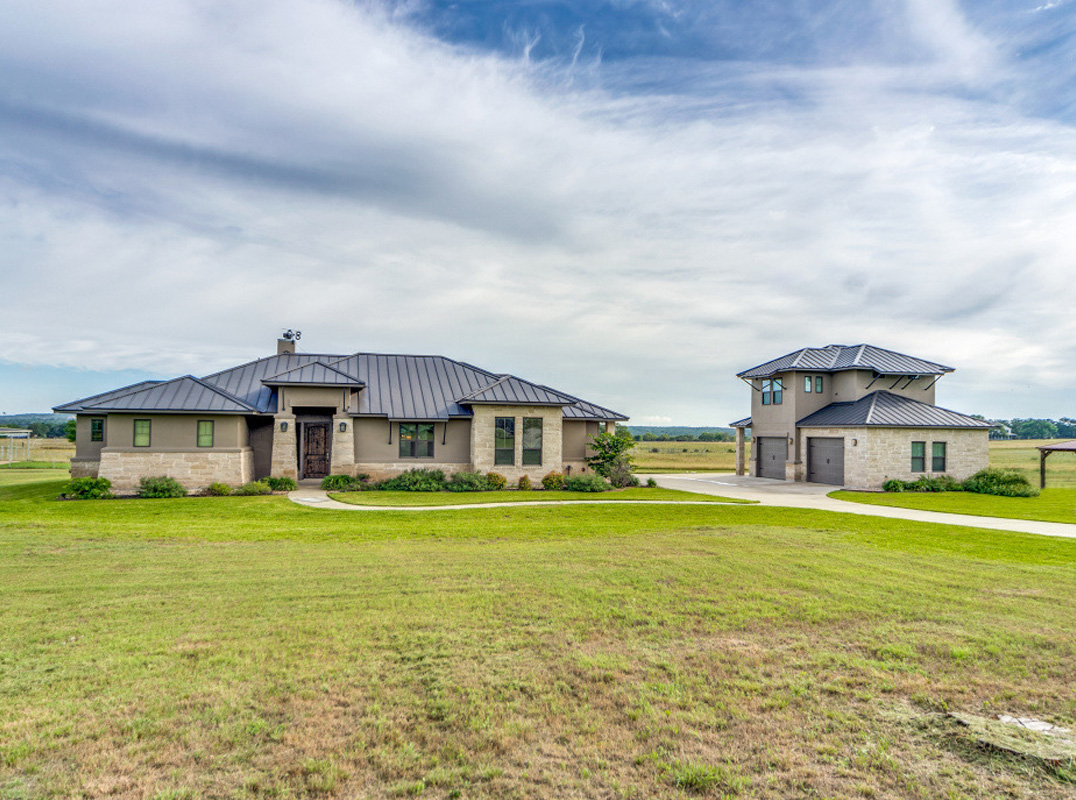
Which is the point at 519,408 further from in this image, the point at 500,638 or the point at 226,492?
the point at 500,638

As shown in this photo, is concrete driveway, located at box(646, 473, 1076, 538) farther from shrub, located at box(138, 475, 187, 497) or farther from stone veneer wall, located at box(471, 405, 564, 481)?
shrub, located at box(138, 475, 187, 497)

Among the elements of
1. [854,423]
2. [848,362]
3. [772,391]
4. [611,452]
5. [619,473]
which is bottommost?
[619,473]

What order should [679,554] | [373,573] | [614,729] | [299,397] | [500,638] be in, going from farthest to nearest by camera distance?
1. [299,397]
2. [679,554]
3. [373,573]
4. [500,638]
5. [614,729]

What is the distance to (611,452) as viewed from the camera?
24172 millimetres

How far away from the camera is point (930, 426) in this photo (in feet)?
81.8

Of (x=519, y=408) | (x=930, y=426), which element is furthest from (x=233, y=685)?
(x=930, y=426)

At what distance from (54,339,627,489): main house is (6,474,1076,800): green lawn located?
1060 centimetres

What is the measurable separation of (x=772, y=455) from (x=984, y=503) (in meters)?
10.8

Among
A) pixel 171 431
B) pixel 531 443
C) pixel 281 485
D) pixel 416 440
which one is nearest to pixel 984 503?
pixel 531 443

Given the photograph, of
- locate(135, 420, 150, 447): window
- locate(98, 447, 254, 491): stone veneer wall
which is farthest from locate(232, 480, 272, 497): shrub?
locate(135, 420, 150, 447): window

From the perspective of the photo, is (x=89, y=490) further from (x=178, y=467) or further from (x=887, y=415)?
(x=887, y=415)

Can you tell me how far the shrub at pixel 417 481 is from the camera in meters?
21.8

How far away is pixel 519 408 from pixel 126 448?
46.2 feet

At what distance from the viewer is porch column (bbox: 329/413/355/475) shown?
22219mm
